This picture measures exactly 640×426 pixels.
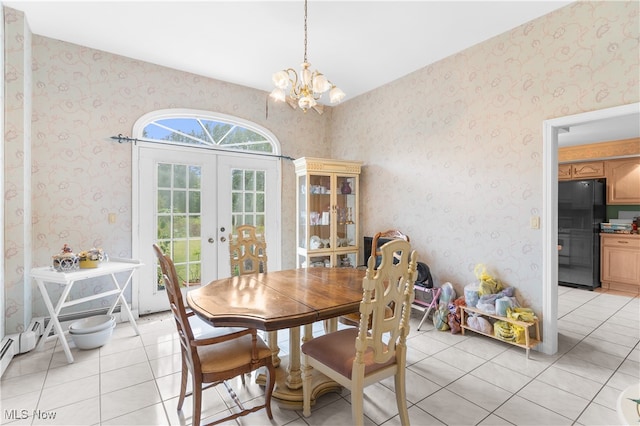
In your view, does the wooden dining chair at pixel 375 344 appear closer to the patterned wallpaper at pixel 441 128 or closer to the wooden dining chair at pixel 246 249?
the wooden dining chair at pixel 246 249

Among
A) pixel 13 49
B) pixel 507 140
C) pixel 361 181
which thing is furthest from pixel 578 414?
pixel 13 49

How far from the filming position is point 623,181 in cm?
510

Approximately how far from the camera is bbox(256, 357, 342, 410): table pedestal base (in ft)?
6.47

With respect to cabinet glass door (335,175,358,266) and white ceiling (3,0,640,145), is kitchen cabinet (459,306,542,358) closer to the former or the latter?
cabinet glass door (335,175,358,266)

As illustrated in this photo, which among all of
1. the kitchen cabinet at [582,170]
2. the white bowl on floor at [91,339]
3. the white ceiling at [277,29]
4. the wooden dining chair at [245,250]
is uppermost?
the white ceiling at [277,29]

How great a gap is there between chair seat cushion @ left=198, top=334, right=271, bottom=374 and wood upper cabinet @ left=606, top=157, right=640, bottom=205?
6.41 metres

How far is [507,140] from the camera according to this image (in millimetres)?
2914

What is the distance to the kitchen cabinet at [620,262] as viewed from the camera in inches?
182

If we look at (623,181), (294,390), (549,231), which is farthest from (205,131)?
(623,181)

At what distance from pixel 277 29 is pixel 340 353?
2809 millimetres

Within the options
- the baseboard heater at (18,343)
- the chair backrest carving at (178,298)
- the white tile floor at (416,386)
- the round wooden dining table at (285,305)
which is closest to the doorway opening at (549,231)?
the white tile floor at (416,386)

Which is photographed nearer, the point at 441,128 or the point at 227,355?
the point at 227,355

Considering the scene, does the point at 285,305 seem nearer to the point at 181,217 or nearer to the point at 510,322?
the point at 510,322

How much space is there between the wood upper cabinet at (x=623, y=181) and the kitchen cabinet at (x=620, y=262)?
29.9 inches
